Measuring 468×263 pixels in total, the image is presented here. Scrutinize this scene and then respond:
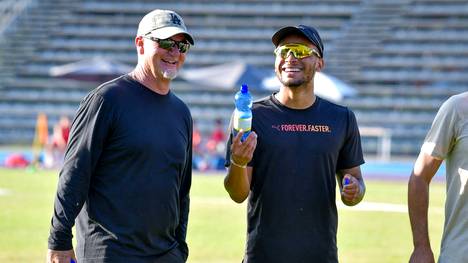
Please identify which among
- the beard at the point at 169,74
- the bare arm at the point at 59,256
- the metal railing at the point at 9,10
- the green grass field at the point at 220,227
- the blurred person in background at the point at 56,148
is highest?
the beard at the point at 169,74

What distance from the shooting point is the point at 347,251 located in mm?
12031

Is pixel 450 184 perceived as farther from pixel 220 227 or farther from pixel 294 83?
pixel 220 227

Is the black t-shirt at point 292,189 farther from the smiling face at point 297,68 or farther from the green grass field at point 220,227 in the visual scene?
the green grass field at point 220,227

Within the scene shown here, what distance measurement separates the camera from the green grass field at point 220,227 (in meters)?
11.6

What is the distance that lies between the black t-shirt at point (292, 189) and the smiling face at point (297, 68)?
0.16m

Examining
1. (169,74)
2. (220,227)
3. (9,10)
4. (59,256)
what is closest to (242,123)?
(169,74)

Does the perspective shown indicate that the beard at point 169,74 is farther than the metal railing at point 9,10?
No

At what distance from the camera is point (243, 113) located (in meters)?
5.05

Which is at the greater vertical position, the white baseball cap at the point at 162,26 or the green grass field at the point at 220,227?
the white baseball cap at the point at 162,26

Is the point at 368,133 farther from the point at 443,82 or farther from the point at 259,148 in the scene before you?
the point at 259,148

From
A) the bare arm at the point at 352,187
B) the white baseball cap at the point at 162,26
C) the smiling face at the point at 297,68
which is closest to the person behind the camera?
the white baseball cap at the point at 162,26

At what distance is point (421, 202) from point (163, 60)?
1542mm

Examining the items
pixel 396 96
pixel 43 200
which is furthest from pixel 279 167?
pixel 396 96

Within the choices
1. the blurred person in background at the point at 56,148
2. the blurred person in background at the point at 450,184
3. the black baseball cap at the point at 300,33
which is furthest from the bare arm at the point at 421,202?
the blurred person in background at the point at 56,148
